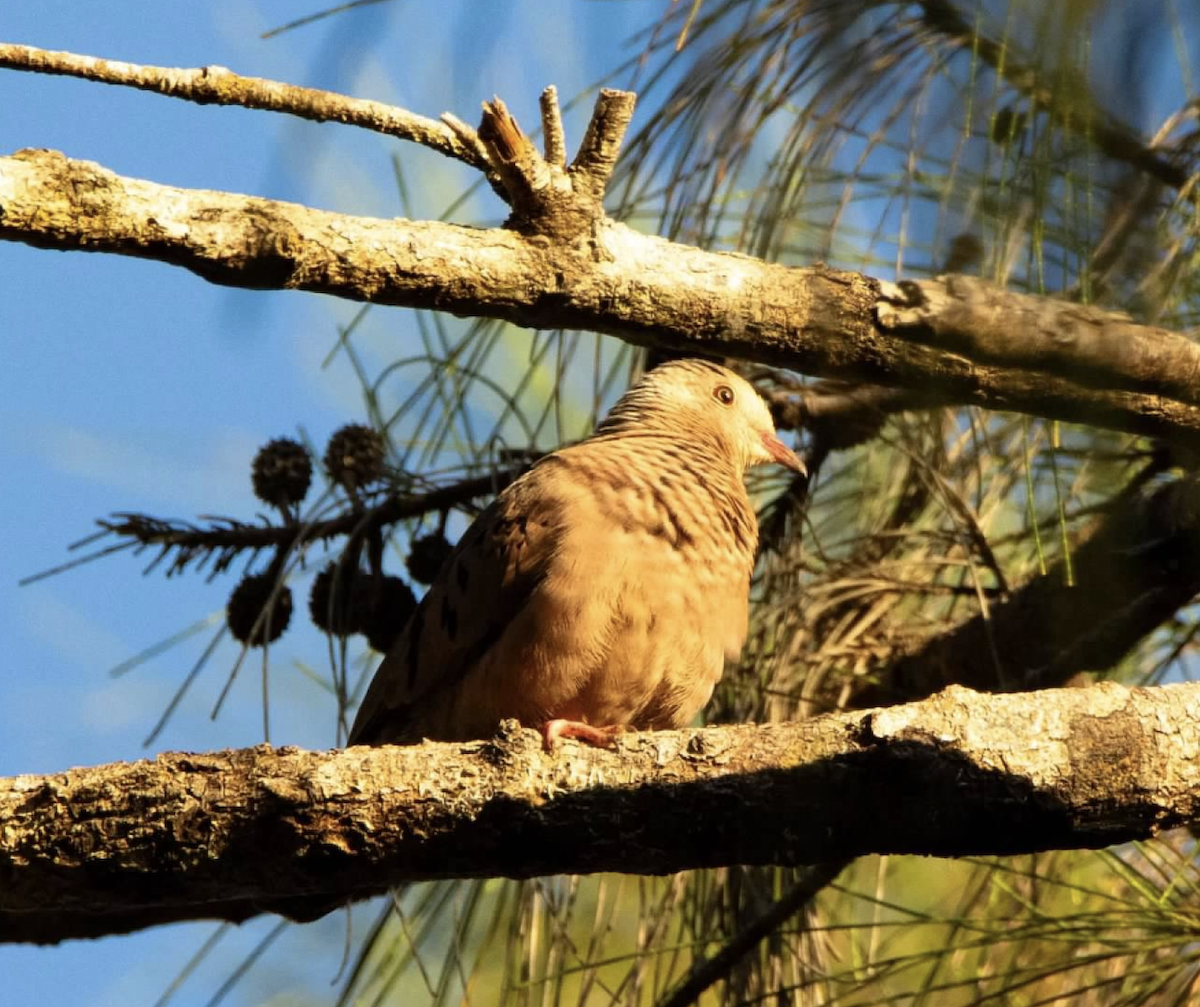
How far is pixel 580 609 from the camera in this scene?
358cm

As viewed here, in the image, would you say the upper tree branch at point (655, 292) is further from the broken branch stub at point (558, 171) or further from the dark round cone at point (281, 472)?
the dark round cone at point (281, 472)

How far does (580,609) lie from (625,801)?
3.80 feet

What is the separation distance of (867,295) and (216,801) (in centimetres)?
136

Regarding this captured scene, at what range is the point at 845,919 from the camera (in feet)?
14.2

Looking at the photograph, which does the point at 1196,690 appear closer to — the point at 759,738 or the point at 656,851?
the point at 759,738

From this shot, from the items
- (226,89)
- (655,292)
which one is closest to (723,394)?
(655,292)

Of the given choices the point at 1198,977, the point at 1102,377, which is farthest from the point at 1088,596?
the point at 1102,377

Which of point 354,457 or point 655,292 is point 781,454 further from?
point 655,292

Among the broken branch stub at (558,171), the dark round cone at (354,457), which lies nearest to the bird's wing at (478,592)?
the dark round cone at (354,457)

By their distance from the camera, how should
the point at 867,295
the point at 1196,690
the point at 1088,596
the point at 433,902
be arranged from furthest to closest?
1. the point at 433,902
2. the point at 1088,596
3. the point at 867,295
4. the point at 1196,690

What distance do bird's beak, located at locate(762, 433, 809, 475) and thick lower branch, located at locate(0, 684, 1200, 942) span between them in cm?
182

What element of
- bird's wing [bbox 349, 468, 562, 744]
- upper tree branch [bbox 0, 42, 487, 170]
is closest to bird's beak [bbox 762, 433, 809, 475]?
bird's wing [bbox 349, 468, 562, 744]

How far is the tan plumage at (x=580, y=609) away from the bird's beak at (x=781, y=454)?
30 cm

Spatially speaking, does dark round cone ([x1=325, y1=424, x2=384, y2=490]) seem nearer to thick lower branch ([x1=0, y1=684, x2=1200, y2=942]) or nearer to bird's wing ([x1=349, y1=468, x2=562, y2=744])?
bird's wing ([x1=349, y1=468, x2=562, y2=744])
